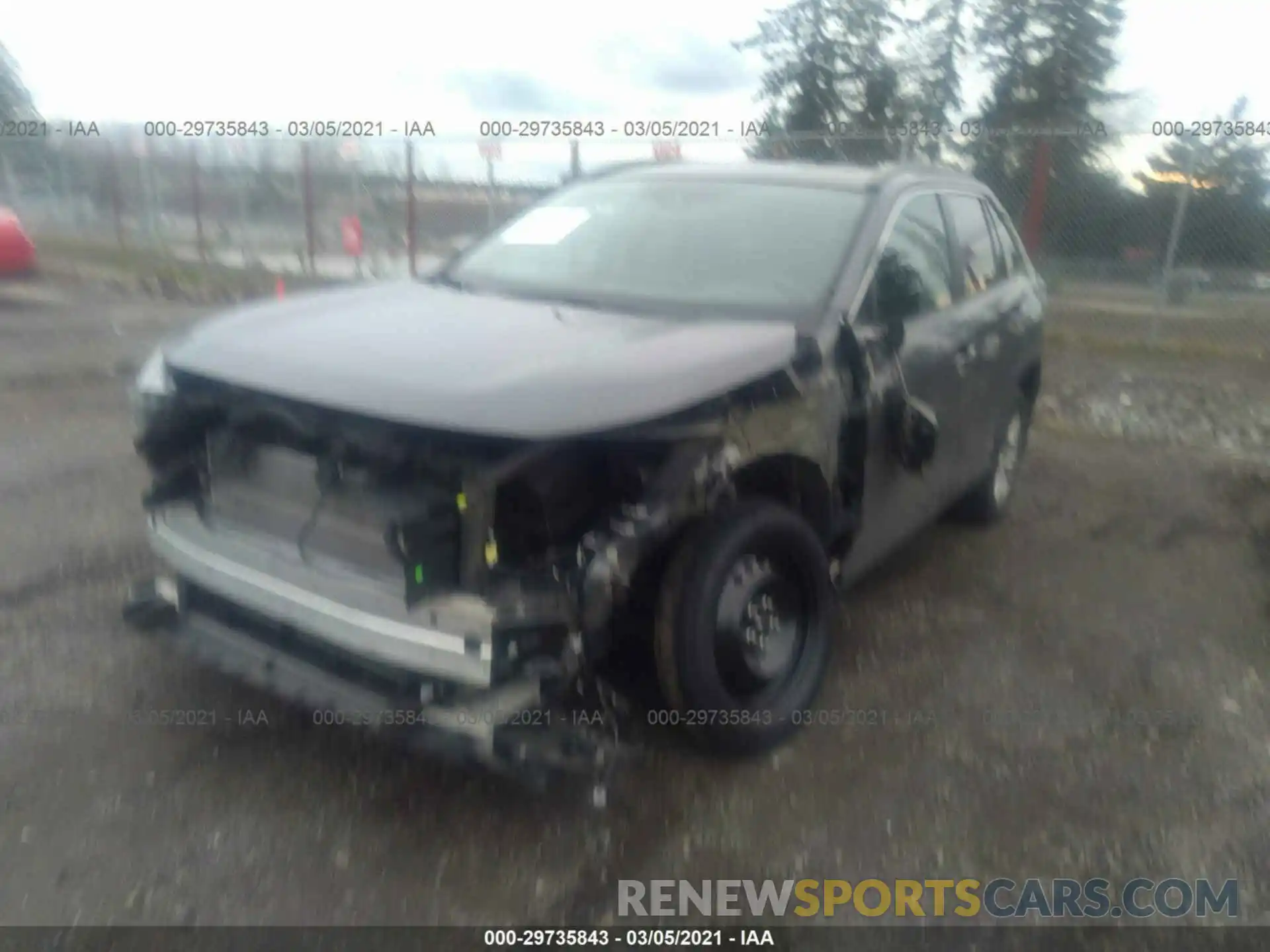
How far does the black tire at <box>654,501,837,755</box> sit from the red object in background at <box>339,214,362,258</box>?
1143 cm

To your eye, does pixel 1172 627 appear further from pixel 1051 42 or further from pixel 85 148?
pixel 85 148

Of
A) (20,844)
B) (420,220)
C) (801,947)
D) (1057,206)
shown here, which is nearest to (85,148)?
(420,220)

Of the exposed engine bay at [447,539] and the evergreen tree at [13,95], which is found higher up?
the exposed engine bay at [447,539]

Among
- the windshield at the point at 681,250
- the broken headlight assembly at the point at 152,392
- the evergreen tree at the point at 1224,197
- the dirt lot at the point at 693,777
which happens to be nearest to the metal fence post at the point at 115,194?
the dirt lot at the point at 693,777

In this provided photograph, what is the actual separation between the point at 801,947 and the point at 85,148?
60.1 ft

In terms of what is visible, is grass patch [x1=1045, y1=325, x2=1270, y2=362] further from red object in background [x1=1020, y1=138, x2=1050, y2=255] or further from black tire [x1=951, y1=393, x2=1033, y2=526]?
black tire [x1=951, y1=393, x2=1033, y2=526]

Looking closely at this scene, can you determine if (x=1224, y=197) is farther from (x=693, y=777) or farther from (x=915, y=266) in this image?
(x=693, y=777)

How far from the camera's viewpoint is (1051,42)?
58.6 feet

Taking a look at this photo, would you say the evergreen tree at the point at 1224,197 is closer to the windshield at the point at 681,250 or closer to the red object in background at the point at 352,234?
the windshield at the point at 681,250

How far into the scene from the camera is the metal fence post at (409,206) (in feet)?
40.8

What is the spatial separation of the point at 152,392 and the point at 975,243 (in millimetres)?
3500

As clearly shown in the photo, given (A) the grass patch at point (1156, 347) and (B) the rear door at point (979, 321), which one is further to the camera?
(A) the grass patch at point (1156, 347)

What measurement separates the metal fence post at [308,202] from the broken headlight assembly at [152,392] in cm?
1096

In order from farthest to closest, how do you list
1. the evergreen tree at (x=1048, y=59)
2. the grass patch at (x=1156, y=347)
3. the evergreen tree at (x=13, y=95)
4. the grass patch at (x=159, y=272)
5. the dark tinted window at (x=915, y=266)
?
the evergreen tree at (x=1048, y=59)
the evergreen tree at (x=13, y=95)
the grass patch at (x=159, y=272)
the grass patch at (x=1156, y=347)
the dark tinted window at (x=915, y=266)
